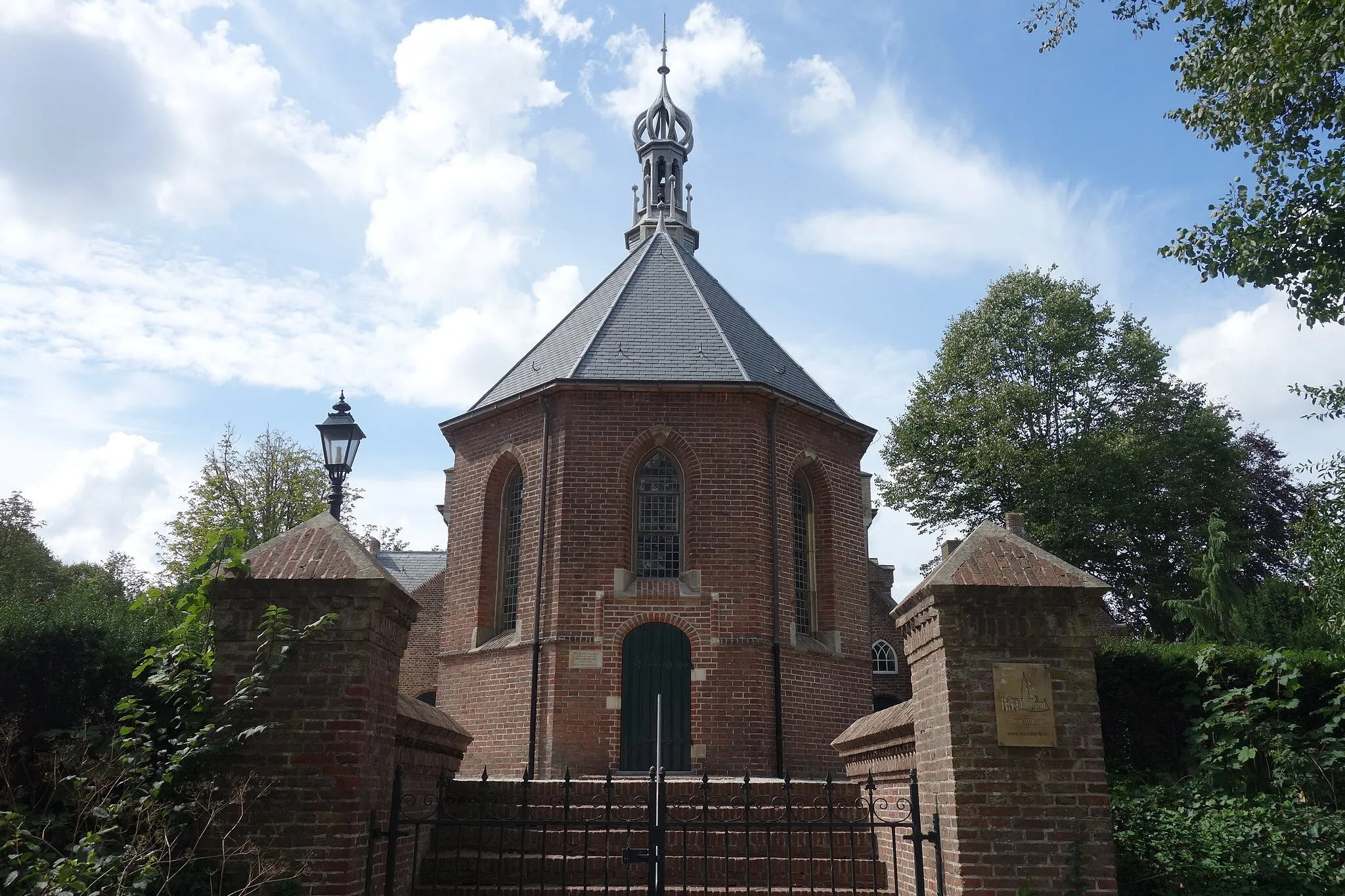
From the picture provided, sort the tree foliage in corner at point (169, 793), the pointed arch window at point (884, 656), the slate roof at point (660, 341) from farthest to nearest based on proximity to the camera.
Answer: the pointed arch window at point (884, 656) → the slate roof at point (660, 341) → the tree foliage in corner at point (169, 793)

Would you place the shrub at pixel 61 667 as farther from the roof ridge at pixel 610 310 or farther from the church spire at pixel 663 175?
the church spire at pixel 663 175

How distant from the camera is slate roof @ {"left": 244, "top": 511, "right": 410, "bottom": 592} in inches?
275

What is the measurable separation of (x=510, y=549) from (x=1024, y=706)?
36.2 feet

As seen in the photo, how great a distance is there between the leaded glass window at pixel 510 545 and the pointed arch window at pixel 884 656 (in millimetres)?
13327

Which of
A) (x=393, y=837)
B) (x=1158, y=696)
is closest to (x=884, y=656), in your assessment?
(x=1158, y=696)

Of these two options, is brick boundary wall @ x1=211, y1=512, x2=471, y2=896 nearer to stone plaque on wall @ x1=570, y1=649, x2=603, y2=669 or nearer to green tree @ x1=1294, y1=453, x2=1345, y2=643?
stone plaque on wall @ x1=570, y1=649, x2=603, y2=669

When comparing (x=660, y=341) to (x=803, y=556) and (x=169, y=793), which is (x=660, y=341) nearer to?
(x=803, y=556)

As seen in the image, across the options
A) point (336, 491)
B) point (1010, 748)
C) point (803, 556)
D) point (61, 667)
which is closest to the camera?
point (1010, 748)

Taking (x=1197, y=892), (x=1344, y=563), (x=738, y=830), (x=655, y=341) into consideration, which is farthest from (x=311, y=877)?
(x=1344, y=563)

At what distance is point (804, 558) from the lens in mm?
16609

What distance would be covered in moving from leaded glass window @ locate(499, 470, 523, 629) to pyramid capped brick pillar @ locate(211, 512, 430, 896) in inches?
356

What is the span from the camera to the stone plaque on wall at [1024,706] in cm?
688

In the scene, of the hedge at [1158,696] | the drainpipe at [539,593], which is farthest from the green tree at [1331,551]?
the drainpipe at [539,593]

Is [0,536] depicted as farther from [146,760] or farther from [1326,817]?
[1326,817]
